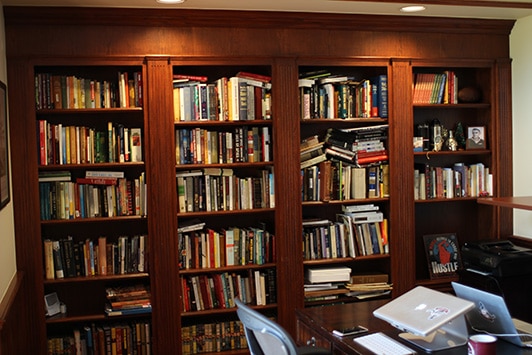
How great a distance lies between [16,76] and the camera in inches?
155

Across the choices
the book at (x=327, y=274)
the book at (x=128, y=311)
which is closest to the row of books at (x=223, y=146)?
the book at (x=327, y=274)

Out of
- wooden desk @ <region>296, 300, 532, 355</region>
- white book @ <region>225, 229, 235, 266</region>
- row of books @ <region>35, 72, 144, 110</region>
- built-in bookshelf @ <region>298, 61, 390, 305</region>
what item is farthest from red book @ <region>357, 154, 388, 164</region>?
row of books @ <region>35, 72, 144, 110</region>

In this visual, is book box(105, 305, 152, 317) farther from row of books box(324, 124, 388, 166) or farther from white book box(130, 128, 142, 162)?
row of books box(324, 124, 388, 166)

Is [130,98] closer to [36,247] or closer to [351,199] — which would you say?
[36,247]

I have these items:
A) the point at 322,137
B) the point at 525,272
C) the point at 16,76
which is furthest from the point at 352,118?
the point at 16,76

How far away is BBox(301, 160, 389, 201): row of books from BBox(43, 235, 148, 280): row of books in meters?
1.23

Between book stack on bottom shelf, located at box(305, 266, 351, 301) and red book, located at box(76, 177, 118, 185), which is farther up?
red book, located at box(76, 177, 118, 185)

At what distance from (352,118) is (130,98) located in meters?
1.58

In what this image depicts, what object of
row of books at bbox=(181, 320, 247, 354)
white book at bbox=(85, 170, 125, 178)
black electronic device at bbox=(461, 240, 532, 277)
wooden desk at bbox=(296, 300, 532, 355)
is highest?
white book at bbox=(85, 170, 125, 178)

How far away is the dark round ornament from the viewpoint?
4.83 metres

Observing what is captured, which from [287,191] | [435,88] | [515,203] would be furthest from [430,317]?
[435,88]

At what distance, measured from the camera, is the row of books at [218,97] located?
425cm

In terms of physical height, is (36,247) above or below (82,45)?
below

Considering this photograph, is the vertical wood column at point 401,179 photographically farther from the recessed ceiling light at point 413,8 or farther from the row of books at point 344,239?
the recessed ceiling light at point 413,8
